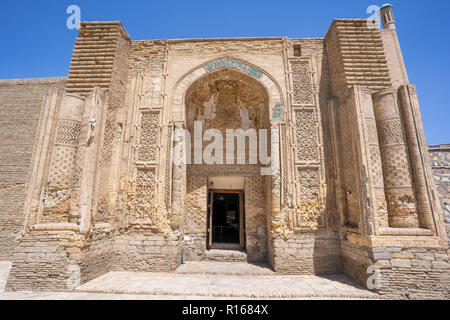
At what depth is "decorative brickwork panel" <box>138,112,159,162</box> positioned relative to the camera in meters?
5.89

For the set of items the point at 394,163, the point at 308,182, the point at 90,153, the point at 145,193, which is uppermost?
the point at 90,153

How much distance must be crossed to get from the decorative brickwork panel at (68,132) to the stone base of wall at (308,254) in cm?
544

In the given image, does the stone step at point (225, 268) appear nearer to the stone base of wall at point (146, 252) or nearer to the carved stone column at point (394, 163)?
the stone base of wall at point (146, 252)

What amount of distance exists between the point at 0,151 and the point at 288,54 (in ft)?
35.8

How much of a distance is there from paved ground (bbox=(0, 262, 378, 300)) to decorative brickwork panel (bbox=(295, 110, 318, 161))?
A: 2.94m

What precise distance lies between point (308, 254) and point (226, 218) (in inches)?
130

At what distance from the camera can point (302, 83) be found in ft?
20.4

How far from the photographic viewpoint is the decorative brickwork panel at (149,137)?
5895 mm

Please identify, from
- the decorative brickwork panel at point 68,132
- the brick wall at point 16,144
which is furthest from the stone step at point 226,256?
the brick wall at point 16,144

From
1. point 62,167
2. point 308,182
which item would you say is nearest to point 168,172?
point 62,167

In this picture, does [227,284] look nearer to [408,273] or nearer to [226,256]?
Result: [226,256]

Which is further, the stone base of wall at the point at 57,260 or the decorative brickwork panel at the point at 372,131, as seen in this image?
the decorative brickwork panel at the point at 372,131

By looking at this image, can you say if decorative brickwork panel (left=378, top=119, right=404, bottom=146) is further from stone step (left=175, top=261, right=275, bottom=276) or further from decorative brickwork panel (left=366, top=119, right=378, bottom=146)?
stone step (left=175, top=261, right=275, bottom=276)
